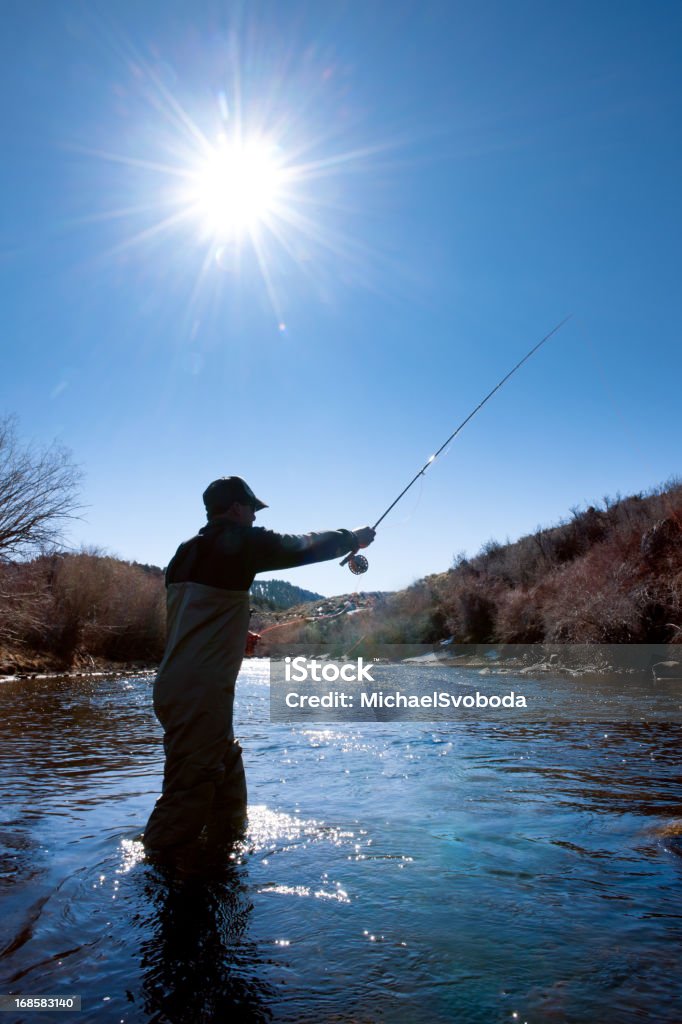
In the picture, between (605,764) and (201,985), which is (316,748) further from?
(201,985)

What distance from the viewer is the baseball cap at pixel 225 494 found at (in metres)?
4.22

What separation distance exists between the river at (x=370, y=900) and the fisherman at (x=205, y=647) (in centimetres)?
36

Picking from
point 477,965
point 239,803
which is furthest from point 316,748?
point 477,965

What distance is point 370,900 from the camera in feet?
10.7

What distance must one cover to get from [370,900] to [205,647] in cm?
153

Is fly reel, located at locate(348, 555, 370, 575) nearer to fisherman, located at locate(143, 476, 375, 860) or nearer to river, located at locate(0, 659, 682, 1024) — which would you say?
fisherman, located at locate(143, 476, 375, 860)

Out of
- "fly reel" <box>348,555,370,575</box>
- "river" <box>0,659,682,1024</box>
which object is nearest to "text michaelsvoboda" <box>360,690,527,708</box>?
"river" <box>0,659,682,1024</box>

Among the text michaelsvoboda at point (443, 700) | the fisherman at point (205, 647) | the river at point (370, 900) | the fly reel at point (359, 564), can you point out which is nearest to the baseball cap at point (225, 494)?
the fisherman at point (205, 647)

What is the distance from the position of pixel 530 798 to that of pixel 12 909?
3487 mm

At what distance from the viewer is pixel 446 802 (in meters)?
5.11

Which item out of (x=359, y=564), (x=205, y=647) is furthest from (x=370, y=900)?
(x=359, y=564)

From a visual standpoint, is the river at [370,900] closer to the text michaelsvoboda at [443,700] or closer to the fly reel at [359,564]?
the fly reel at [359,564]

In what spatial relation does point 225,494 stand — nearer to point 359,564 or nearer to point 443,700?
point 359,564

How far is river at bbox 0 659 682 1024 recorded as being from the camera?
2373 mm
